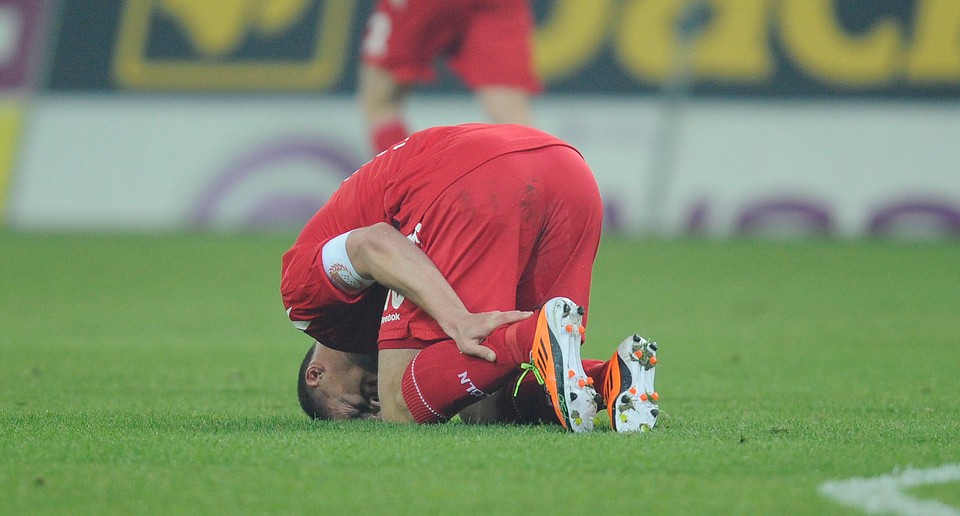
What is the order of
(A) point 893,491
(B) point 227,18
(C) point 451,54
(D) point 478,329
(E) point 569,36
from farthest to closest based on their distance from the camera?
1. (B) point 227,18
2. (E) point 569,36
3. (C) point 451,54
4. (D) point 478,329
5. (A) point 893,491

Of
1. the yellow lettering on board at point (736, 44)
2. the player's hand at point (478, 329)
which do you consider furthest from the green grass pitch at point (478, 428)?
the yellow lettering on board at point (736, 44)

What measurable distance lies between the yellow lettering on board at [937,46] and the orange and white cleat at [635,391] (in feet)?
32.1

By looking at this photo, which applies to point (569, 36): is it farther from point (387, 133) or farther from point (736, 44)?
point (387, 133)

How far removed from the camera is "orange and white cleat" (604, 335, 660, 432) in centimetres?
333

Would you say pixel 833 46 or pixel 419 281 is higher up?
pixel 833 46

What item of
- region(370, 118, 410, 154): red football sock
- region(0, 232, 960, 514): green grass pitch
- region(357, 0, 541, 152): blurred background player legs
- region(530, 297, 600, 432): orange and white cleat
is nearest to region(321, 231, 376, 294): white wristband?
region(0, 232, 960, 514): green grass pitch

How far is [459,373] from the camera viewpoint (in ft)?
11.4

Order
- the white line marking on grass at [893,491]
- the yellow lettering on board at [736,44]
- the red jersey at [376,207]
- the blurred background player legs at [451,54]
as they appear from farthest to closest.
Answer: the yellow lettering on board at [736,44], the blurred background player legs at [451,54], the red jersey at [376,207], the white line marking on grass at [893,491]

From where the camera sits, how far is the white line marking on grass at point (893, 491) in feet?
7.89

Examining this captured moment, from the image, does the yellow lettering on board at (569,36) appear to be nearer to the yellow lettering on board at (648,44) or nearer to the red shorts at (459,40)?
the yellow lettering on board at (648,44)

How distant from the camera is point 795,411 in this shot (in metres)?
3.87

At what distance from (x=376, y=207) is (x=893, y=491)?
1.75 meters

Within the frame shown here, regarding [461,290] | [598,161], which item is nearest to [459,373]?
[461,290]

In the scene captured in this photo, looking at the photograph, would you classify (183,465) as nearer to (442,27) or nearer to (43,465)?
(43,465)
